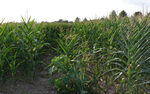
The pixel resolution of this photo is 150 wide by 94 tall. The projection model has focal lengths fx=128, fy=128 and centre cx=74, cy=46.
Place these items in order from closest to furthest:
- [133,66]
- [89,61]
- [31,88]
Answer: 1. [133,66]
2. [89,61]
3. [31,88]

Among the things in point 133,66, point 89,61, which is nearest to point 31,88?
point 89,61

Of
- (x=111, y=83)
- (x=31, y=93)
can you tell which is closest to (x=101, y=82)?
(x=111, y=83)

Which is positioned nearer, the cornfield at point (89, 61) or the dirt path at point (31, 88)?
the cornfield at point (89, 61)

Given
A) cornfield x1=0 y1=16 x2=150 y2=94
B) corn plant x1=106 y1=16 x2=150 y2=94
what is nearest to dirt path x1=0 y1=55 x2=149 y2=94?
cornfield x1=0 y1=16 x2=150 y2=94

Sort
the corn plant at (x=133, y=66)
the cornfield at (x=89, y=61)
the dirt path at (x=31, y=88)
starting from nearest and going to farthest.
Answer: the corn plant at (x=133, y=66)
the cornfield at (x=89, y=61)
the dirt path at (x=31, y=88)

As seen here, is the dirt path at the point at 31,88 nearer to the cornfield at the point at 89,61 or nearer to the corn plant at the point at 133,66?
the cornfield at the point at 89,61

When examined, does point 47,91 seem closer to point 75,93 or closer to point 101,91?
point 75,93

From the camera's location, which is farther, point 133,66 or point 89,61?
point 89,61

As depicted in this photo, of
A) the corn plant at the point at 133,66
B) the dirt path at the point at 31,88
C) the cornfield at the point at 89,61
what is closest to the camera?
the corn plant at the point at 133,66

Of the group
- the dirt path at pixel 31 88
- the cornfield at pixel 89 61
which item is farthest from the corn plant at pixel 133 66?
the dirt path at pixel 31 88

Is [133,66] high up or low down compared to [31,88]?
up

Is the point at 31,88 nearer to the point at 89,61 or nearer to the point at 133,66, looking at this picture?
the point at 89,61

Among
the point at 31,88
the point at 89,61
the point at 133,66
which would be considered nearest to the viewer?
the point at 133,66

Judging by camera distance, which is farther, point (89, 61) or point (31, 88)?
point (31, 88)
